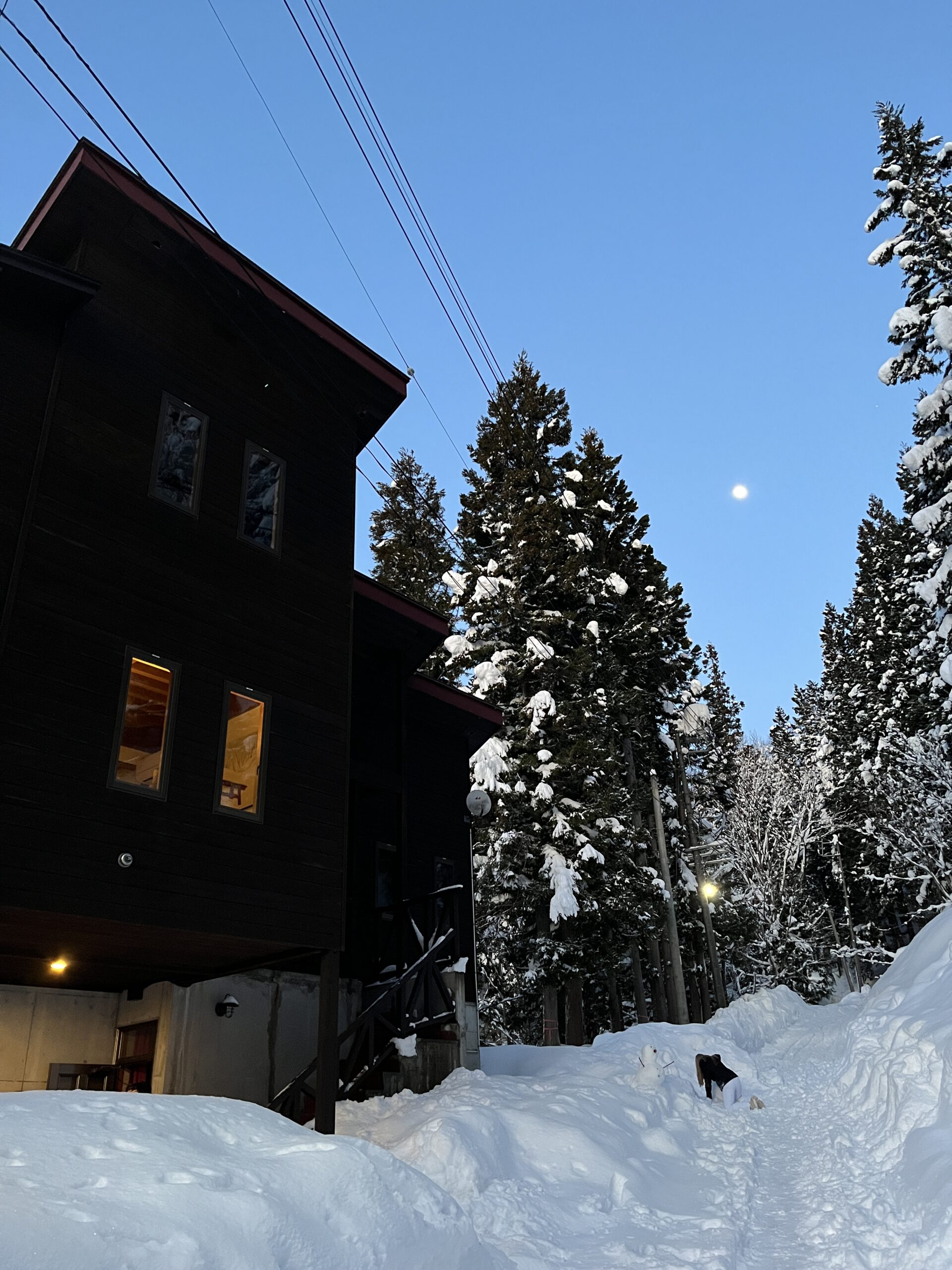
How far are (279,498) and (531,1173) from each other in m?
8.21

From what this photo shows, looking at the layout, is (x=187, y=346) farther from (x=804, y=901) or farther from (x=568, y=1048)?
(x=804, y=901)

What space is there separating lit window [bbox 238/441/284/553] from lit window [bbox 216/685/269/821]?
6.67 ft

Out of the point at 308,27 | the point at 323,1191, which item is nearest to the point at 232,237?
the point at 308,27

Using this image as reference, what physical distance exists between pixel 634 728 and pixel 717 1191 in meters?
21.9

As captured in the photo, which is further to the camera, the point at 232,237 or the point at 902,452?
the point at 902,452

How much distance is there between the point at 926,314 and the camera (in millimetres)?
20234

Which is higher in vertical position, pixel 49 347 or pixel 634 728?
pixel 634 728

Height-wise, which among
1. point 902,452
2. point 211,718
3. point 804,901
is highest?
point 902,452

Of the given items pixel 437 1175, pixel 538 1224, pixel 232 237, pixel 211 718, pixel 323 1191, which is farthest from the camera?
pixel 232 237

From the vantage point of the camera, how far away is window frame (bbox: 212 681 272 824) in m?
9.52

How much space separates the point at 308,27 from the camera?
913cm

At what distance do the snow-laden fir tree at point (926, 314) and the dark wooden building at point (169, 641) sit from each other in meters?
13.1

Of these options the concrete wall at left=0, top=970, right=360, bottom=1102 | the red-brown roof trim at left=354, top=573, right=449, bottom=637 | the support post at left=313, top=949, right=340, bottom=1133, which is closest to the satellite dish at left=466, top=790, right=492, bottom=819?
the red-brown roof trim at left=354, top=573, right=449, bottom=637

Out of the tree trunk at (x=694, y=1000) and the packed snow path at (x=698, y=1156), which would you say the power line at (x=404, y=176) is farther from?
the tree trunk at (x=694, y=1000)
